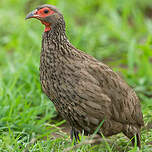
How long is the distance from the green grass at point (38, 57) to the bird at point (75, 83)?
23cm

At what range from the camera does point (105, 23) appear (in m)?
8.01

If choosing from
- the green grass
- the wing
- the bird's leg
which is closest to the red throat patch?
the green grass

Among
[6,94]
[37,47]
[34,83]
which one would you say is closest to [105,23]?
[37,47]

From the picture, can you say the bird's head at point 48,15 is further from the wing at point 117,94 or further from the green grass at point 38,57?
the wing at point 117,94

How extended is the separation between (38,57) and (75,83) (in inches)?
97.7

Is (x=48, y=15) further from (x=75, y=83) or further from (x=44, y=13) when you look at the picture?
(x=75, y=83)

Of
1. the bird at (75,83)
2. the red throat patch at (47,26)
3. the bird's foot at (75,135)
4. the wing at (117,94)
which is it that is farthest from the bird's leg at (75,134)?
the red throat patch at (47,26)

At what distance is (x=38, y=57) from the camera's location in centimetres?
647

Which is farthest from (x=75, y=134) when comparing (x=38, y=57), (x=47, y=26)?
(x=38, y=57)

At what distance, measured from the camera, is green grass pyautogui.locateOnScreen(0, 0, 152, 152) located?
183 inches

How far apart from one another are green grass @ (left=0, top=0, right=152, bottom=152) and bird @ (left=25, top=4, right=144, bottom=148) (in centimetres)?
23

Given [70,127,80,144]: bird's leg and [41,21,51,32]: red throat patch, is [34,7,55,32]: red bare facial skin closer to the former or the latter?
[41,21,51,32]: red throat patch

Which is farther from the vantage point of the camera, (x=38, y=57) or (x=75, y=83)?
(x=38, y=57)

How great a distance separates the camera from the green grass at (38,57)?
4637 mm
